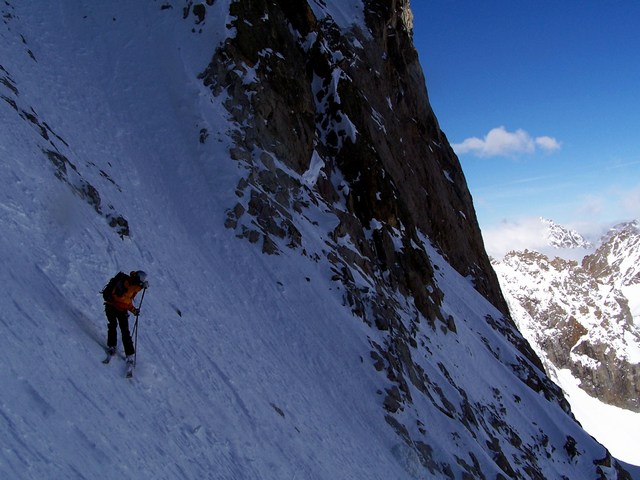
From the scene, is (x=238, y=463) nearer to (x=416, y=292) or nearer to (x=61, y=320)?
(x=61, y=320)

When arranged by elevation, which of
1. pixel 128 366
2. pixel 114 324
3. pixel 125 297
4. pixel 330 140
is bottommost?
pixel 128 366

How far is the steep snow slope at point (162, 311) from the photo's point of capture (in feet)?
24.2

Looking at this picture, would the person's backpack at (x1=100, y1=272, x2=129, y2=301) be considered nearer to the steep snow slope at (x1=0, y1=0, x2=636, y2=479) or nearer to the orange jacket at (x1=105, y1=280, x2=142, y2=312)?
the orange jacket at (x1=105, y1=280, x2=142, y2=312)

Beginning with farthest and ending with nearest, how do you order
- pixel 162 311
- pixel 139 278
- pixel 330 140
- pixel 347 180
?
1. pixel 330 140
2. pixel 347 180
3. pixel 162 311
4. pixel 139 278

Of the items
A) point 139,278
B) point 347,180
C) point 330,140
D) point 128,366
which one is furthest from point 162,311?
point 330,140

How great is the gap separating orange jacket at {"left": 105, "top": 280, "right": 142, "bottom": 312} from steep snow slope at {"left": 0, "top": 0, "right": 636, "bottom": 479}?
0.75 metres

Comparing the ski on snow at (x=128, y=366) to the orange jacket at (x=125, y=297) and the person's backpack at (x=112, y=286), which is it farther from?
the person's backpack at (x=112, y=286)

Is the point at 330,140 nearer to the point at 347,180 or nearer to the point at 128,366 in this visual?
the point at 347,180

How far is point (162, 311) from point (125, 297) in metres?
3.84

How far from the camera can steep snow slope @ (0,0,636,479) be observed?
24.2 feet

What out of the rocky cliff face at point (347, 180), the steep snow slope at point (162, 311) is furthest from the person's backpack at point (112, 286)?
the rocky cliff face at point (347, 180)

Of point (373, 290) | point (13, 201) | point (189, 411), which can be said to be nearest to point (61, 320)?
point (189, 411)

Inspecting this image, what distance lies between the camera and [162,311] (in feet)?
40.8

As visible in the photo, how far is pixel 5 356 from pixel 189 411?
3506 mm
